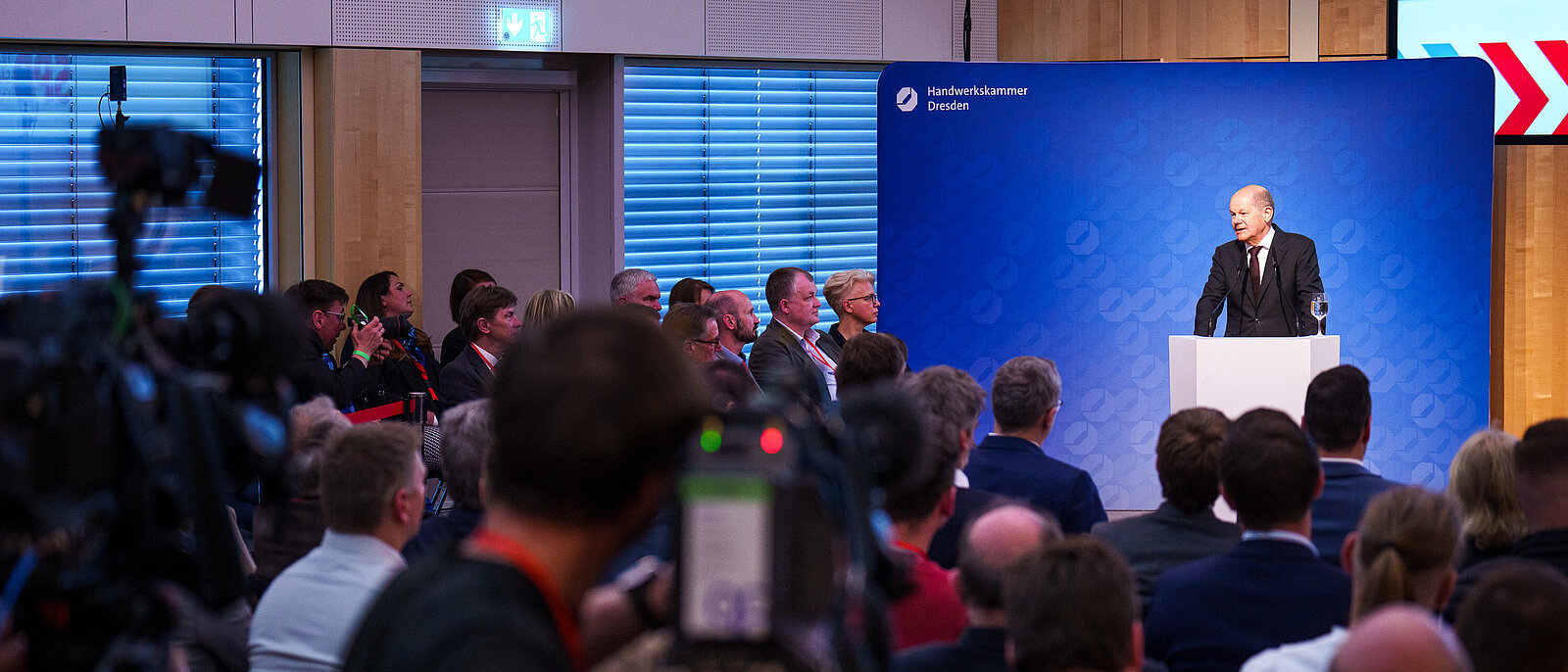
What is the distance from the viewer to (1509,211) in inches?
306

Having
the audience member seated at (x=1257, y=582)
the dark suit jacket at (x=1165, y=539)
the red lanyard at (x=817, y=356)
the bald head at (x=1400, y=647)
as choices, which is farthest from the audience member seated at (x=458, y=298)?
the bald head at (x=1400, y=647)

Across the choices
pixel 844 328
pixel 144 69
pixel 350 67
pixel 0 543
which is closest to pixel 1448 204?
pixel 844 328

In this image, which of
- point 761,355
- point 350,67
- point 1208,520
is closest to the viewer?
point 1208,520

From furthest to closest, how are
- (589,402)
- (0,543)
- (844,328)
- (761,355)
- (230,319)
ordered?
(844,328), (761,355), (230,319), (0,543), (589,402)

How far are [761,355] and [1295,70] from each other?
3.19 m

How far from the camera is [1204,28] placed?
8242 millimetres

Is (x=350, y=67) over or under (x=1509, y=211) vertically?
over

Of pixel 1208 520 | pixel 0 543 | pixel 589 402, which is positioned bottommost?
pixel 1208 520

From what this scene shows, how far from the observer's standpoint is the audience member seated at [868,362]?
446 cm

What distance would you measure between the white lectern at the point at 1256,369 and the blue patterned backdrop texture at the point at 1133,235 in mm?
1082

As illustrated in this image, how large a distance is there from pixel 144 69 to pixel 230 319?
645cm

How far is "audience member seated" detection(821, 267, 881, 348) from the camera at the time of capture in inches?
267

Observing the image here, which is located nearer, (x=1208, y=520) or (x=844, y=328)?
(x=1208, y=520)

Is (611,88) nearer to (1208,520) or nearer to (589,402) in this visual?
(1208,520)
